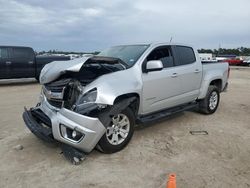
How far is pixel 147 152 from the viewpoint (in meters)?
4.64

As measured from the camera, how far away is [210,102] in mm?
7297

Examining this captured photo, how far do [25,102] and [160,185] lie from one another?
6326 millimetres

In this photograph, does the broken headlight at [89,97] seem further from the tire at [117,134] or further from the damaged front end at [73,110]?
the tire at [117,134]

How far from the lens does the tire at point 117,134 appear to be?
435cm

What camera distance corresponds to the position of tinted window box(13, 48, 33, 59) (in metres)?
13.3

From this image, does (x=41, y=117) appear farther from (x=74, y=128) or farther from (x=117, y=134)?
(x=117, y=134)

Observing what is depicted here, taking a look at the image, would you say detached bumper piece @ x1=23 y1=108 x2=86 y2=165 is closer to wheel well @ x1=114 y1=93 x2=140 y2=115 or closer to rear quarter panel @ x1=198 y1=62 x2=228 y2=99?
wheel well @ x1=114 y1=93 x2=140 y2=115

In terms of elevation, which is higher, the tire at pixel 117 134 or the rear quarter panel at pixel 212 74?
the rear quarter panel at pixel 212 74

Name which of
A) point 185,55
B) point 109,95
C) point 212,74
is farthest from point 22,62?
point 109,95

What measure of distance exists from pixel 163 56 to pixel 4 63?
31.1 feet

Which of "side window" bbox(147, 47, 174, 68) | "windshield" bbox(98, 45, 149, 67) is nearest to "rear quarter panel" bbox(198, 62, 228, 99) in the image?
"side window" bbox(147, 47, 174, 68)

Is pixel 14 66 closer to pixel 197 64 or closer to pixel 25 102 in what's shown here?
pixel 25 102

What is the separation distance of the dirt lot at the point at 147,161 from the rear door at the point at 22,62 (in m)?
7.38

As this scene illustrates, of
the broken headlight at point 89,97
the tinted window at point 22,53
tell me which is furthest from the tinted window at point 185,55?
the tinted window at point 22,53
